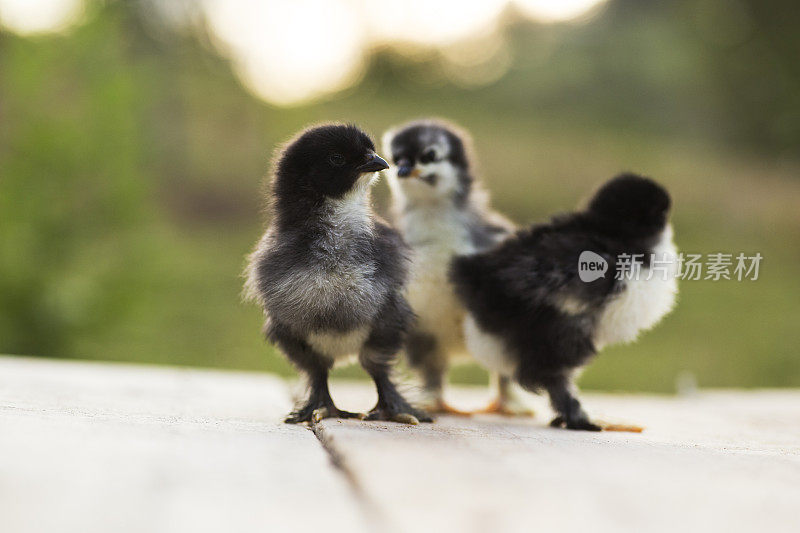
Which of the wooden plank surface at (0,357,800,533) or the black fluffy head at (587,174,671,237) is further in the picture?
the black fluffy head at (587,174,671,237)

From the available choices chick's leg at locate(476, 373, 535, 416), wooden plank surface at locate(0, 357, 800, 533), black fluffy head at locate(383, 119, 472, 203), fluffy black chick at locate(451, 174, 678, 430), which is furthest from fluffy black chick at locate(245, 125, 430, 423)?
chick's leg at locate(476, 373, 535, 416)

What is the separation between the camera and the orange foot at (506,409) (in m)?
3.22

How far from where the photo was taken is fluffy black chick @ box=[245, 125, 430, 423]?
2344mm

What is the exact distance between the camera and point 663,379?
7.20 meters

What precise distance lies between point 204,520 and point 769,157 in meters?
12.0

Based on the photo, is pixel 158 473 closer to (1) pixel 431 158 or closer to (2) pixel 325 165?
(2) pixel 325 165

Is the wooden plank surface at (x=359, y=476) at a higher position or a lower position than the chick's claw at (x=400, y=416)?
higher

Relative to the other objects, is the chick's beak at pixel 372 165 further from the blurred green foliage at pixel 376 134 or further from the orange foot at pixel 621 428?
the orange foot at pixel 621 428

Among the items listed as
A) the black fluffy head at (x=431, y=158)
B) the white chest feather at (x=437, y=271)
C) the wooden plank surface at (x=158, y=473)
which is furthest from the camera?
the black fluffy head at (x=431, y=158)

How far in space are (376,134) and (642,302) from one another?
3.96 meters

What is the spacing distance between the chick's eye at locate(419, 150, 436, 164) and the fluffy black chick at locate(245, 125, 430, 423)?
67 centimetres

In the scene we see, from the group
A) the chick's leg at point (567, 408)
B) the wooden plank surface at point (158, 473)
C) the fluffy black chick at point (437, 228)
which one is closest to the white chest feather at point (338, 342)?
the wooden plank surface at point (158, 473)

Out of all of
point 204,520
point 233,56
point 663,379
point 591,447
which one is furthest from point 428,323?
point 233,56

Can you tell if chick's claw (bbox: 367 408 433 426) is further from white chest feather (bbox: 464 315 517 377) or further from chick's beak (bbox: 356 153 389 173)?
chick's beak (bbox: 356 153 389 173)
